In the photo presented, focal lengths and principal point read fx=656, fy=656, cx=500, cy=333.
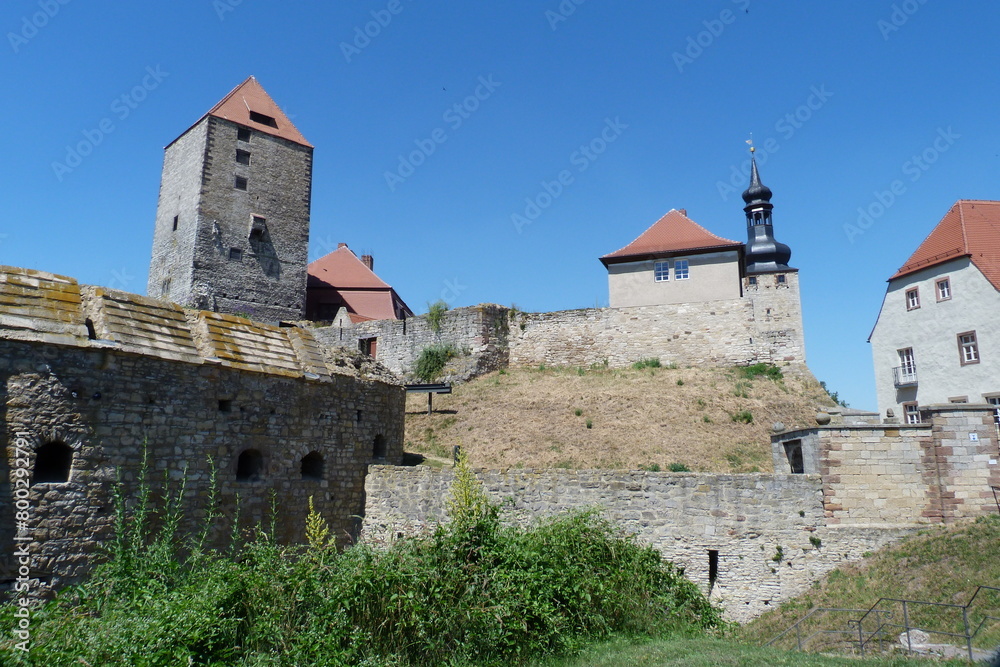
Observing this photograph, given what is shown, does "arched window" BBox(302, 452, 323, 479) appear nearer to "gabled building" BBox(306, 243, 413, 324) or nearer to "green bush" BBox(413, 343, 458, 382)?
"green bush" BBox(413, 343, 458, 382)

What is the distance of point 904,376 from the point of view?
86.0ft

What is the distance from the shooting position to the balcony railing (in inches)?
1011

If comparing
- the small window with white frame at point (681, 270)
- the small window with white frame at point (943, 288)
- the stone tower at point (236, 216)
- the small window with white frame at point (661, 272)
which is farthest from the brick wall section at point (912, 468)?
the stone tower at point (236, 216)

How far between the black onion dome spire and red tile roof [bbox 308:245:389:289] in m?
21.5

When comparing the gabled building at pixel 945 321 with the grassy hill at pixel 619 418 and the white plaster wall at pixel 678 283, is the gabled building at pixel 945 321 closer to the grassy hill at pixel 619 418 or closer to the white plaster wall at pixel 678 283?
the grassy hill at pixel 619 418

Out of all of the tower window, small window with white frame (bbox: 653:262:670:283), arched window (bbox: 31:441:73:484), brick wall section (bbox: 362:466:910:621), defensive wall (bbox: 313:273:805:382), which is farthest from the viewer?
the tower window

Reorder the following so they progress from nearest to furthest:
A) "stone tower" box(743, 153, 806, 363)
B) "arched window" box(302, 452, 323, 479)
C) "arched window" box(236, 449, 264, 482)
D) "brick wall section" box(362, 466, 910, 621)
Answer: "brick wall section" box(362, 466, 910, 621)
"arched window" box(236, 449, 264, 482)
"arched window" box(302, 452, 323, 479)
"stone tower" box(743, 153, 806, 363)

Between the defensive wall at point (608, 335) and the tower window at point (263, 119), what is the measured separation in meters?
15.0

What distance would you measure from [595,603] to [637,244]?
22.4 m

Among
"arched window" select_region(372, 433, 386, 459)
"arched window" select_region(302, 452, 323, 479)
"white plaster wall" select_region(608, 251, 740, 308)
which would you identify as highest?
"white plaster wall" select_region(608, 251, 740, 308)

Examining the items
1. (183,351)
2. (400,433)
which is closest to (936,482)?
(400,433)

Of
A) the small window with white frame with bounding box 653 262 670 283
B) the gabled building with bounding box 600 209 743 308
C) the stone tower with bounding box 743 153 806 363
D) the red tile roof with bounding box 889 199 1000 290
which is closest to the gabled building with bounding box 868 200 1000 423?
the red tile roof with bounding box 889 199 1000 290

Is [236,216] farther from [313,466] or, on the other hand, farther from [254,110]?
[313,466]

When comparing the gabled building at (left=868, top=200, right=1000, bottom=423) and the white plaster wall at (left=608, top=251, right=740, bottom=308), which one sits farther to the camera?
the white plaster wall at (left=608, top=251, right=740, bottom=308)
